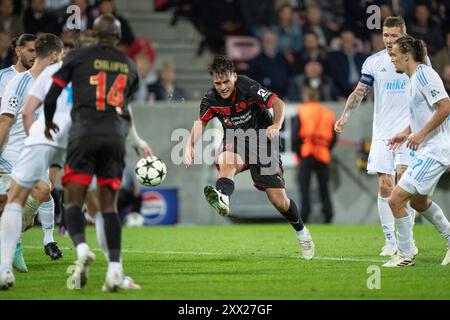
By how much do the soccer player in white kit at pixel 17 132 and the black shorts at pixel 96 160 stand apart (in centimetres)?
72

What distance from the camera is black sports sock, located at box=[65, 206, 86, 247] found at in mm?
7871

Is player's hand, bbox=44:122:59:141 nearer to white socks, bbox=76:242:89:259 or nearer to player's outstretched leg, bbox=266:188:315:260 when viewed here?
white socks, bbox=76:242:89:259

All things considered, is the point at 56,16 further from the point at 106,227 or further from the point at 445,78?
the point at 106,227

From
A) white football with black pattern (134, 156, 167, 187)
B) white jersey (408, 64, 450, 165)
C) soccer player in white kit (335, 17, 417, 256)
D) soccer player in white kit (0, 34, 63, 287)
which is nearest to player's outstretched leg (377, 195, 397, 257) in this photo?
soccer player in white kit (335, 17, 417, 256)

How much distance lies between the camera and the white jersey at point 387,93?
37.6 ft

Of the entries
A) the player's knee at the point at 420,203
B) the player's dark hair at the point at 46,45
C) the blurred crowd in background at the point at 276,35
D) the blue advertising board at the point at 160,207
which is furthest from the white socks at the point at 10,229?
the blue advertising board at the point at 160,207

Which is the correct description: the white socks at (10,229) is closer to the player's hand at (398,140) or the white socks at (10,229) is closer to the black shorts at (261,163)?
the black shorts at (261,163)

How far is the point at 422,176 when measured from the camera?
9.52 meters

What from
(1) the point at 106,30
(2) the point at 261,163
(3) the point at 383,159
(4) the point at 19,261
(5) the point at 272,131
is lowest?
(4) the point at 19,261

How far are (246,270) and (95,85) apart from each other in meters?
2.90

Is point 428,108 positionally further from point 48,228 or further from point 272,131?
point 48,228

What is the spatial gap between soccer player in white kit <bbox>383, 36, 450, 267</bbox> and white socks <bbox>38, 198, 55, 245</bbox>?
4.10m

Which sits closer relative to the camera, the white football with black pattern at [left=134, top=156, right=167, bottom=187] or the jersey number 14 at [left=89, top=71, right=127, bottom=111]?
the jersey number 14 at [left=89, top=71, right=127, bottom=111]

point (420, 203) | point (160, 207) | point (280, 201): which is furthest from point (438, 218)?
point (160, 207)
